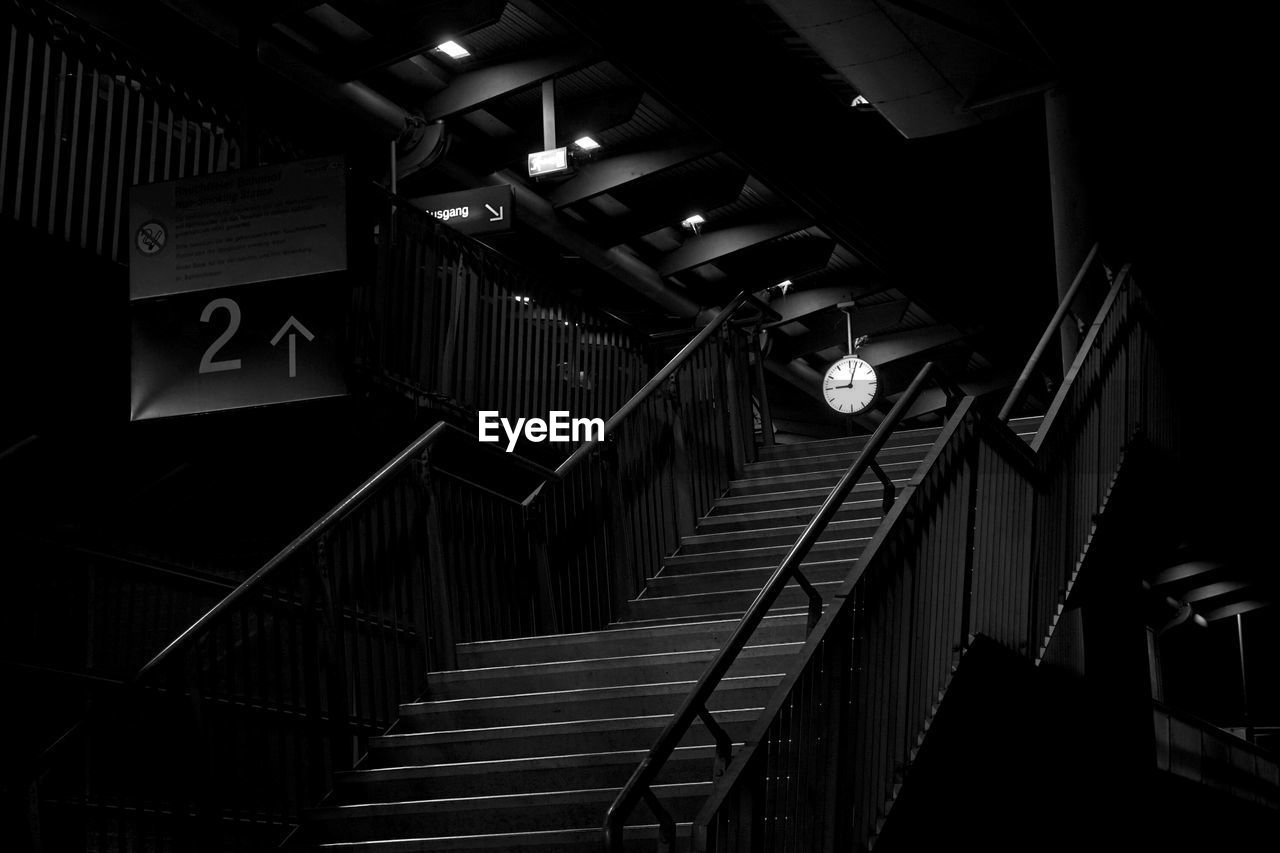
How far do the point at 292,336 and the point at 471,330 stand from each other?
9.46 ft

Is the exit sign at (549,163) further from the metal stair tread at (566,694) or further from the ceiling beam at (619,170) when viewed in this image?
the metal stair tread at (566,694)

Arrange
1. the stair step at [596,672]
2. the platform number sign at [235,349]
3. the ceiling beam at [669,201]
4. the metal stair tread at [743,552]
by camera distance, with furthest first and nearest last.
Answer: the ceiling beam at [669,201] → the metal stair tread at [743,552] → the platform number sign at [235,349] → the stair step at [596,672]

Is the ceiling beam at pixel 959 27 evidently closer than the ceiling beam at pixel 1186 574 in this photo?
Yes

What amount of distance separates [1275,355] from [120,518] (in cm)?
934

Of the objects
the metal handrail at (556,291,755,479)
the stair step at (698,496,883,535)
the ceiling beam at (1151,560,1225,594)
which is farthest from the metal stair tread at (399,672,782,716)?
the ceiling beam at (1151,560,1225,594)

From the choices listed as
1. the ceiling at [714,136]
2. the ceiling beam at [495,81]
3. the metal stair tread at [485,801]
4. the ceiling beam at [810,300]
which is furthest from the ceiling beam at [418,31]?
the ceiling beam at [810,300]

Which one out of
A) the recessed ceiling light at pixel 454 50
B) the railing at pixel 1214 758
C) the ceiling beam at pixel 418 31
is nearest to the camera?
the ceiling beam at pixel 418 31

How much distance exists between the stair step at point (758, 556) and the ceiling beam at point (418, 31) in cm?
457

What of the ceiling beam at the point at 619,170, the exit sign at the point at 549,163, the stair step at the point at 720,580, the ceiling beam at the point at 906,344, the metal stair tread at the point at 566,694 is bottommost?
the metal stair tread at the point at 566,694

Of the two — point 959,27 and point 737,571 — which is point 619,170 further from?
point 737,571

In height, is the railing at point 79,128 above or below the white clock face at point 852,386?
above

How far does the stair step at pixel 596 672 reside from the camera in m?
6.46

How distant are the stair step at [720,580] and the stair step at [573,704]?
175 centimetres

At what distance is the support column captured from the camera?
11117 millimetres
